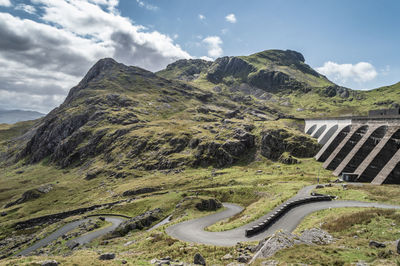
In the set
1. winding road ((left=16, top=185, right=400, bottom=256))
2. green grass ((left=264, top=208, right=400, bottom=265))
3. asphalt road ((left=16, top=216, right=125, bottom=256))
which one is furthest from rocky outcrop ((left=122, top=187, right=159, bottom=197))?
green grass ((left=264, top=208, right=400, bottom=265))

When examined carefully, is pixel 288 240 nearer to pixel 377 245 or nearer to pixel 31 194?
pixel 377 245

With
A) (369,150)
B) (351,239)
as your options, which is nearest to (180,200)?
(351,239)

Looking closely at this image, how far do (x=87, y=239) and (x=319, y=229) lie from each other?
5729 cm

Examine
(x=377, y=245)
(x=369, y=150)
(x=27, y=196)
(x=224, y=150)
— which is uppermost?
(x=369, y=150)

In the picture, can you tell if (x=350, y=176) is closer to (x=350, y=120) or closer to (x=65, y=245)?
(x=350, y=120)

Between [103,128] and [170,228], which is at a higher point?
[103,128]

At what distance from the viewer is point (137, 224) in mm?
56094

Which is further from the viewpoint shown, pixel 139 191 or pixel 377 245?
pixel 139 191

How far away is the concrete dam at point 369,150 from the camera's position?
2192 inches

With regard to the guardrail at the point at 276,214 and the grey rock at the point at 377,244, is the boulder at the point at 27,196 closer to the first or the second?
the guardrail at the point at 276,214

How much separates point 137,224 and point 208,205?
1886 centimetres

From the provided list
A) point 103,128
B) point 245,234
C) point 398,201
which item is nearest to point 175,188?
point 245,234

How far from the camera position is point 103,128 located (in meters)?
184

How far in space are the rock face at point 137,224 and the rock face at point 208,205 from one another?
45.4 ft
